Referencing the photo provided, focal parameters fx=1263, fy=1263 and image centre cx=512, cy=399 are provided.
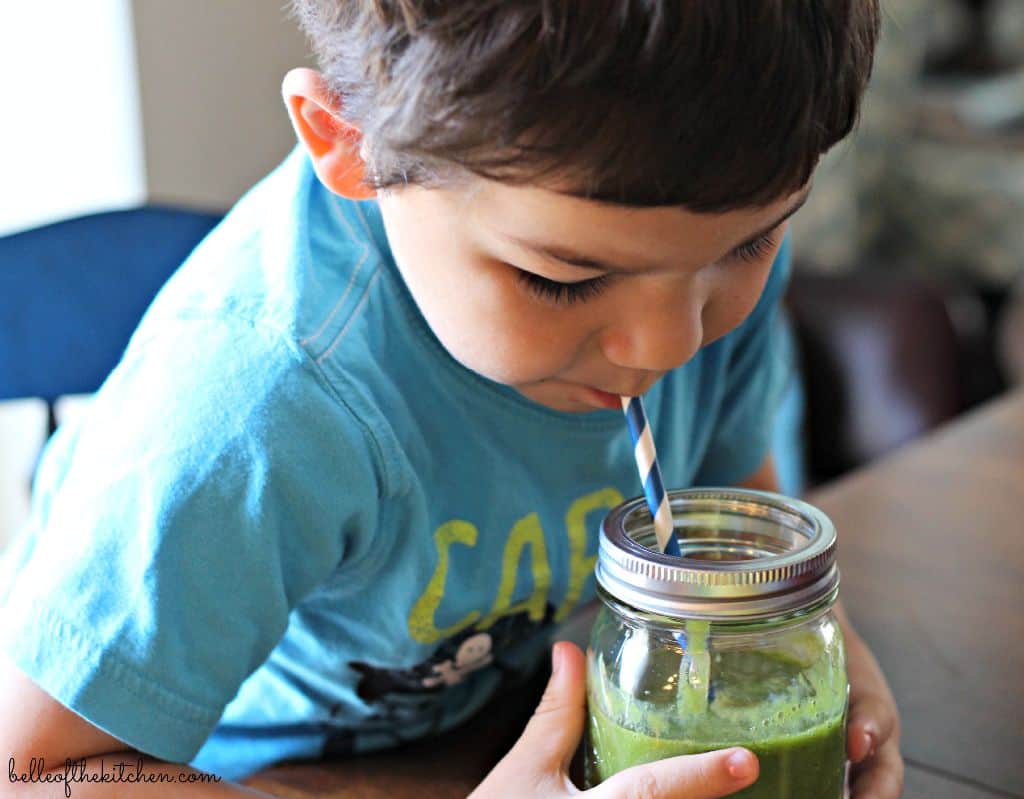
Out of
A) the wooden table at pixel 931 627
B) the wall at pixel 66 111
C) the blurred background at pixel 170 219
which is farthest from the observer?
the wall at pixel 66 111

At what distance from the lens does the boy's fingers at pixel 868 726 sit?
23.7 inches

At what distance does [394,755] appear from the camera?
673 millimetres

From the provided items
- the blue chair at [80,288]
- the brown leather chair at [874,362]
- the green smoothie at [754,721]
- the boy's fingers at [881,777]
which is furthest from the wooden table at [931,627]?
the brown leather chair at [874,362]

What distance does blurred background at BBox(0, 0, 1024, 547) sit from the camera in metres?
0.92

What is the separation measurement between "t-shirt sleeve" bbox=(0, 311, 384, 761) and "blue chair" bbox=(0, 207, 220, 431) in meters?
0.36

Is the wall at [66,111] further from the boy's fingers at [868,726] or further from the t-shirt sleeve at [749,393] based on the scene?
the boy's fingers at [868,726]

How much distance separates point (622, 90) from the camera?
43 centimetres

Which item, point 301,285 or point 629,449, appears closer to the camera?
point 301,285

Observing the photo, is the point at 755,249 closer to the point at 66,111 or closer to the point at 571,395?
the point at 571,395

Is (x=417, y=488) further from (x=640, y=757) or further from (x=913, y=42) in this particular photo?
(x=913, y=42)

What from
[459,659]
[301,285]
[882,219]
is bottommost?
[882,219]

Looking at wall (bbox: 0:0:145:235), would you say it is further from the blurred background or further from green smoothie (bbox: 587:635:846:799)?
green smoothie (bbox: 587:635:846:799)

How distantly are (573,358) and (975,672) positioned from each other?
353 mm

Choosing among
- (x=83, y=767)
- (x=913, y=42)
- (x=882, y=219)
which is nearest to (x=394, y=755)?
(x=83, y=767)
